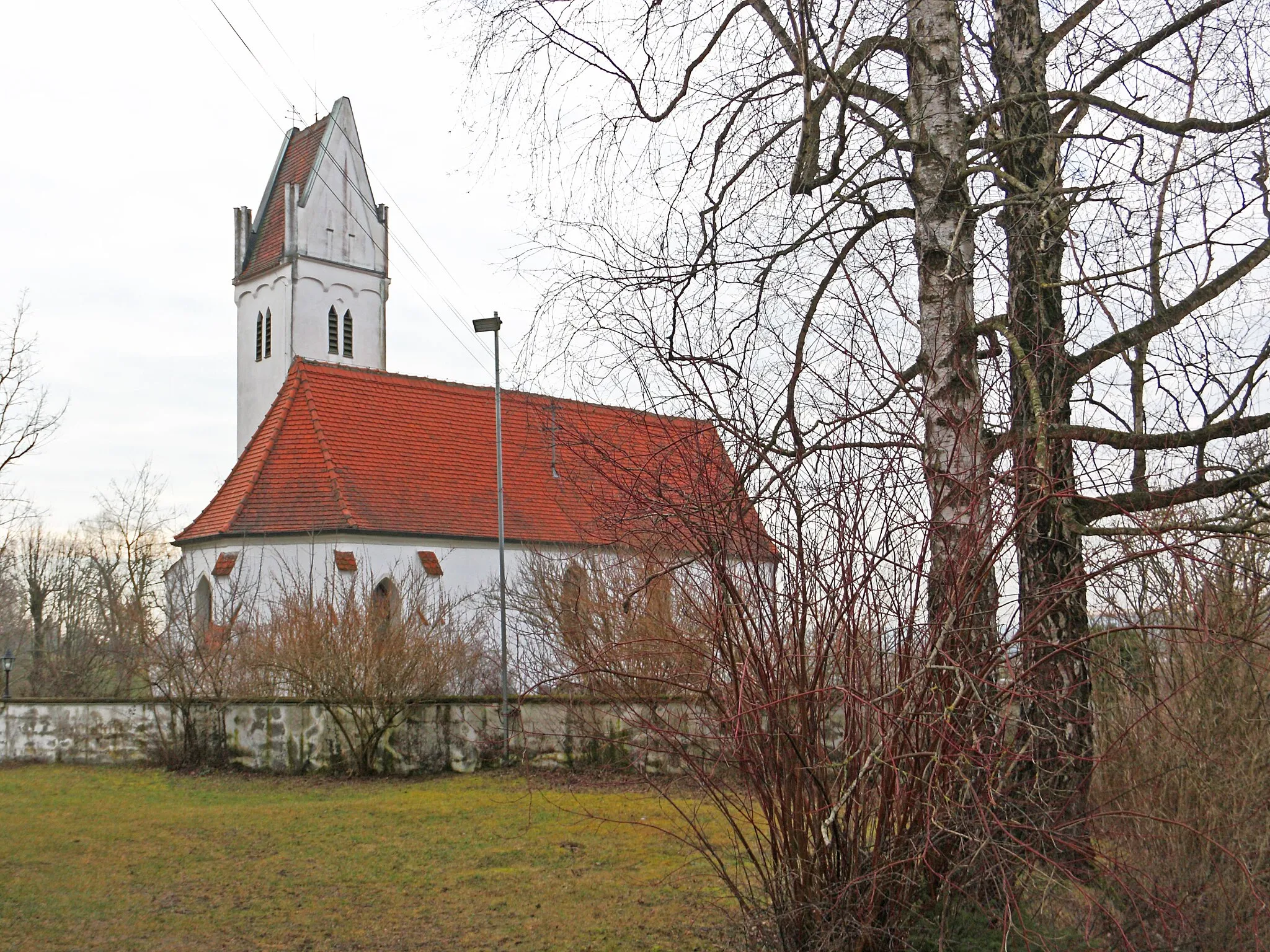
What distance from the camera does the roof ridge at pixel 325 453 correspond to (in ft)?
78.1

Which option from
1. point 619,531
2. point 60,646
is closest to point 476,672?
point 619,531

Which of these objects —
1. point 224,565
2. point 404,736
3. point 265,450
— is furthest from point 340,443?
point 404,736

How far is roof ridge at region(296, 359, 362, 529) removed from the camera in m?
23.8

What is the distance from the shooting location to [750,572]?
450 centimetres

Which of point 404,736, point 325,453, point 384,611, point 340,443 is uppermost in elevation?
point 340,443

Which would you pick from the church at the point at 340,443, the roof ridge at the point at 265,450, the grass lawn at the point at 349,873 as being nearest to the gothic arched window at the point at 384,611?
the church at the point at 340,443

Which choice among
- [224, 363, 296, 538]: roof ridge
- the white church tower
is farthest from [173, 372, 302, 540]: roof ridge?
the white church tower

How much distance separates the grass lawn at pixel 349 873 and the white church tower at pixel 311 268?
22.0 meters

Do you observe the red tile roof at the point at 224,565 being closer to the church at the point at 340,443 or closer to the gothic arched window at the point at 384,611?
the church at the point at 340,443

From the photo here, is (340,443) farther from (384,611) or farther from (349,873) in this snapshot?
(349,873)

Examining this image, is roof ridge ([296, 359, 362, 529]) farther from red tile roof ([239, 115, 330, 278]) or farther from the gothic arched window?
red tile roof ([239, 115, 330, 278])

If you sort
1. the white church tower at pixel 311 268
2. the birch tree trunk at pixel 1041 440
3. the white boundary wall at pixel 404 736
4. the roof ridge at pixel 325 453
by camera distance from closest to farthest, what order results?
the birch tree trunk at pixel 1041 440 < the white boundary wall at pixel 404 736 < the roof ridge at pixel 325 453 < the white church tower at pixel 311 268

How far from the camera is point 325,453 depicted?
2497 cm

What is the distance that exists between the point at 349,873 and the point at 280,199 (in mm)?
30819
